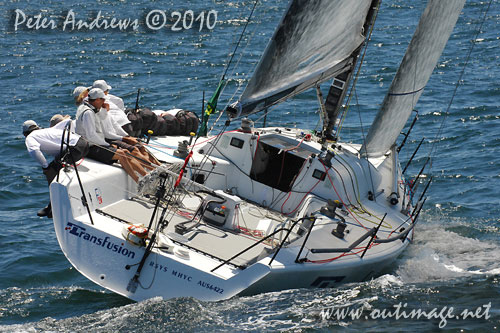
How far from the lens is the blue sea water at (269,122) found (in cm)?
834

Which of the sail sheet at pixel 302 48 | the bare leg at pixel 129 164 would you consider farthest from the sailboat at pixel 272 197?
the bare leg at pixel 129 164

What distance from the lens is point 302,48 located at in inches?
394

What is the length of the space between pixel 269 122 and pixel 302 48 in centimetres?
792

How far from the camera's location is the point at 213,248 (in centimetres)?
930

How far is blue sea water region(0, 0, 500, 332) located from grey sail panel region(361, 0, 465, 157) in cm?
180

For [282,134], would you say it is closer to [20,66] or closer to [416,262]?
[416,262]

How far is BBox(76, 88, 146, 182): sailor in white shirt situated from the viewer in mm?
10336

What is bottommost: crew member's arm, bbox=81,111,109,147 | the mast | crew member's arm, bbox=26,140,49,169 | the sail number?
crew member's arm, bbox=26,140,49,169

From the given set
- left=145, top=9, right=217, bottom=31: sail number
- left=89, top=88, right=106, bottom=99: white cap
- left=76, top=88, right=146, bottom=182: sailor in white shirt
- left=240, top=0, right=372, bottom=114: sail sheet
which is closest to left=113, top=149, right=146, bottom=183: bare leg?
left=76, top=88, right=146, bottom=182: sailor in white shirt

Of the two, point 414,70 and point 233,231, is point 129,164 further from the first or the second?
point 414,70

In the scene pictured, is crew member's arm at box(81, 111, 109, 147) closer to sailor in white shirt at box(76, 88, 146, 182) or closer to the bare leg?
sailor in white shirt at box(76, 88, 146, 182)

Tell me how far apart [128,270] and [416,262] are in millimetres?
4123

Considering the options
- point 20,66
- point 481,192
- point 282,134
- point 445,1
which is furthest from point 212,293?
point 20,66

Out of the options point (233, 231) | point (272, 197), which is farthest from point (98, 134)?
point (272, 197)
